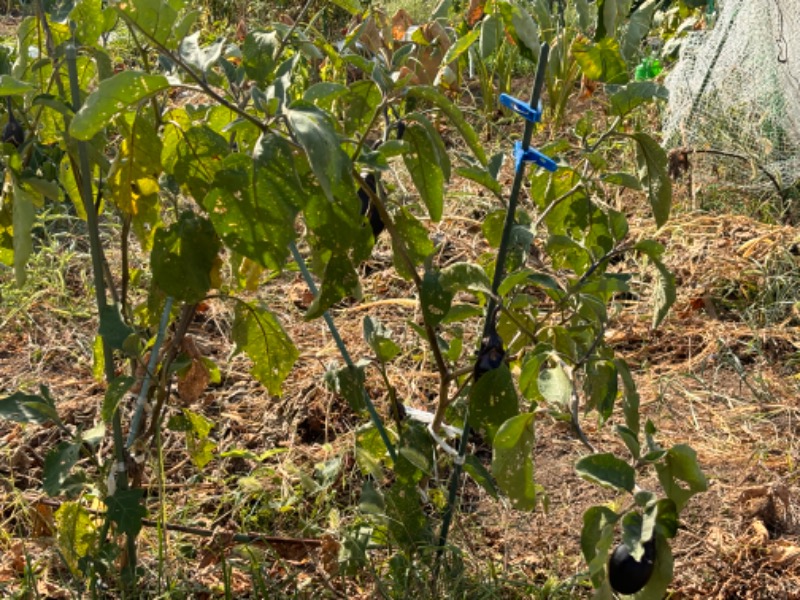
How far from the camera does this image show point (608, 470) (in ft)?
A: 4.33

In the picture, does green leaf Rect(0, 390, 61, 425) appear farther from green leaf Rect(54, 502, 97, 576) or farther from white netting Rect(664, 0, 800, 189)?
white netting Rect(664, 0, 800, 189)

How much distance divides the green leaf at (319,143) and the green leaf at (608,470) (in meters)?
0.44

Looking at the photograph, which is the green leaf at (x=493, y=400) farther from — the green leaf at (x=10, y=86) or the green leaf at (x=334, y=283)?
the green leaf at (x=10, y=86)

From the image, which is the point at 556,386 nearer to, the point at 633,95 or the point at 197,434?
the point at 633,95

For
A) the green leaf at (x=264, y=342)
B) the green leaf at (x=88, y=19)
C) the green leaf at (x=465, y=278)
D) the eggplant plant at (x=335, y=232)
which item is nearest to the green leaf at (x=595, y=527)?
the eggplant plant at (x=335, y=232)

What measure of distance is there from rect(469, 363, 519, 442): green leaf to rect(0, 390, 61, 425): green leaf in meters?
0.66

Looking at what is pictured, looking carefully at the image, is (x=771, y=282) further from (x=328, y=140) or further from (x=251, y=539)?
(x=328, y=140)

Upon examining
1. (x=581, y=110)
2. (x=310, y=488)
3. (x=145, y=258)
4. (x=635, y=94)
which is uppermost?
(x=581, y=110)

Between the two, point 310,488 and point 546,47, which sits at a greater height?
point 546,47

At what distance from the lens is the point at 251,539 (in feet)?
6.84

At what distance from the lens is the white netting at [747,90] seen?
3.58 meters

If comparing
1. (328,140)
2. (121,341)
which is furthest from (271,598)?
(328,140)

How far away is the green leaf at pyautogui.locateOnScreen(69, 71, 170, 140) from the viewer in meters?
1.26

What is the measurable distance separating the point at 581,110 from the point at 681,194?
970mm
